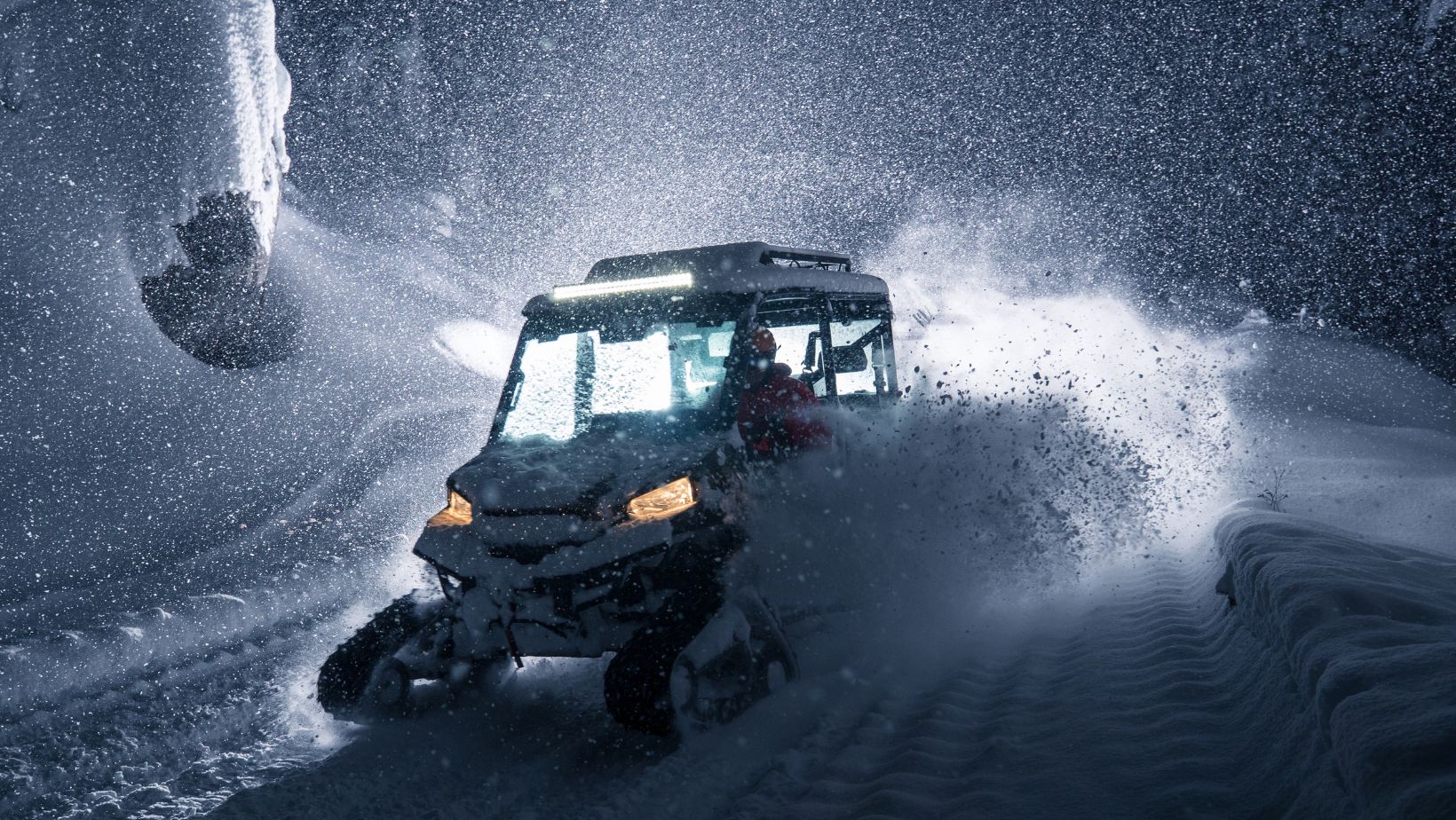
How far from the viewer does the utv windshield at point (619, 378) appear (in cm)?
469

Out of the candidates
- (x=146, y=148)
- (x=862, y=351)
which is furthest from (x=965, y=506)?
(x=146, y=148)

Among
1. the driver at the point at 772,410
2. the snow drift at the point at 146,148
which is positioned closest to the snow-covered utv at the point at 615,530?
the driver at the point at 772,410

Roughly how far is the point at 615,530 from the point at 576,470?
1.63 ft

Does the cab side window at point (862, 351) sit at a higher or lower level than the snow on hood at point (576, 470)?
higher

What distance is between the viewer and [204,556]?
7.32m

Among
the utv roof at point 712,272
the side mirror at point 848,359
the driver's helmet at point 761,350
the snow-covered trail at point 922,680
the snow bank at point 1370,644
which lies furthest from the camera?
the side mirror at point 848,359

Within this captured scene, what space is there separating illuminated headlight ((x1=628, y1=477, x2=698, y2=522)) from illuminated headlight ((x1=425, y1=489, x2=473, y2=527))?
93 centimetres

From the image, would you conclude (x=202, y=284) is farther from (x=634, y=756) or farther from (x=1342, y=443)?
(x=1342, y=443)

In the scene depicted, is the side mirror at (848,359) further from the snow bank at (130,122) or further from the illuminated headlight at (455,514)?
the snow bank at (130,122)

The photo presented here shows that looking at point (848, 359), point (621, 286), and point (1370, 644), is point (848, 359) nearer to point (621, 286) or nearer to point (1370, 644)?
point (621, 286)

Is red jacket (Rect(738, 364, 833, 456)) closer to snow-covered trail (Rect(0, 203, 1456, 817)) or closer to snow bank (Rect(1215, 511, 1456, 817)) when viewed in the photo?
snow-covered trail (Rect(0, 203, 1456, 817))

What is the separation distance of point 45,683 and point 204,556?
125 inches

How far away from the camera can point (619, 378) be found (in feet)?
16.0

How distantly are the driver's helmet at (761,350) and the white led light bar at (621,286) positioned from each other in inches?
23.0
